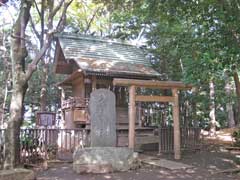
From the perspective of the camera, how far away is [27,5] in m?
11.3

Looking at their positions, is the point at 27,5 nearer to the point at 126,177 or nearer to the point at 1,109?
the point at 126,177

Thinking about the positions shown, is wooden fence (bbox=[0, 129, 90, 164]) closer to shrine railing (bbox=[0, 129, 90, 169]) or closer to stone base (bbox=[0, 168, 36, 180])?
shrine railing (bbox=[0, 129, 90, 169])

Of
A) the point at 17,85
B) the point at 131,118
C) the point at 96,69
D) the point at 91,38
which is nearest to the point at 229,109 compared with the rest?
the point at 91,38

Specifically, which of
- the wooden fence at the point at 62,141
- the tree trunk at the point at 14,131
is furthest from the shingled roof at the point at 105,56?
the tree trunk at the point at 14,131

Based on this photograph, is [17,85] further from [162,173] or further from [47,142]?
[162,173]

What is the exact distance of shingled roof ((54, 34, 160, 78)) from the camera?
15.9 meters

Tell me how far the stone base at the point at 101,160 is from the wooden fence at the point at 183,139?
3875 millimetres

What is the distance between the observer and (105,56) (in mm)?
17703

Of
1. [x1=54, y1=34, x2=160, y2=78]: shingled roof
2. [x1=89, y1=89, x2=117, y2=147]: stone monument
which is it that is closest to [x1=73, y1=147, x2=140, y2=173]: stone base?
[x1=89, y1=89, x2=117, y2=147]: stone monument

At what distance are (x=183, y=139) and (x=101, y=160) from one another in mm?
5939

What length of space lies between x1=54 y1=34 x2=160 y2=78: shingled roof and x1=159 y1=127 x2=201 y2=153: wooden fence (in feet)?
12.7

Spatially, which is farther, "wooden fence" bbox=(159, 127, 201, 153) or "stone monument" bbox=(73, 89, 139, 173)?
"wooden fence" bbox=(159, 127, 201, 153)

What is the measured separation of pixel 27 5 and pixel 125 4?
553cm

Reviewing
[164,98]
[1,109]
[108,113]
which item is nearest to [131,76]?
[164,98]
